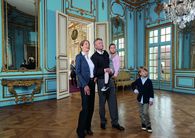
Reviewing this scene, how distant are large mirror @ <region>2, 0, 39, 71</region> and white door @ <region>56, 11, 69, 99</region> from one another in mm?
570

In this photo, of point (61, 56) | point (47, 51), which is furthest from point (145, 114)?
point (47, 51)

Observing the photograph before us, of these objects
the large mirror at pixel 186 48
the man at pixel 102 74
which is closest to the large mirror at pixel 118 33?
the large mirror at pixel 186 48

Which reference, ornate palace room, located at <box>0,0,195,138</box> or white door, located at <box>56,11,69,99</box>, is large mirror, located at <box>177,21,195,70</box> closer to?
ornate palace room, located at <box>0,0,195,138</box>

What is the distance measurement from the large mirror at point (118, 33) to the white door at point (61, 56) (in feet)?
7.91

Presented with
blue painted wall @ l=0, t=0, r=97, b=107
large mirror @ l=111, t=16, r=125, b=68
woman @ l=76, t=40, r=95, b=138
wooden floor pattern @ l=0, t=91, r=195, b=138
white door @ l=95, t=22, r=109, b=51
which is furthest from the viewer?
large mirror @ l=111, t=16, r=125, b=68

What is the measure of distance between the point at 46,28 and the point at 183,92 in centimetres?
511

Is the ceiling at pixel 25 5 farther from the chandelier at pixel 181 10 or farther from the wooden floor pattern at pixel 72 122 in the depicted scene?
the chandelier at pixel 181 10

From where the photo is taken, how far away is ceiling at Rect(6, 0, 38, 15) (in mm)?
4568

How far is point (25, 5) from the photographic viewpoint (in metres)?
4.77

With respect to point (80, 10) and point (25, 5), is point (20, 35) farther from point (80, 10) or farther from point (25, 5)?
point (80, 10)

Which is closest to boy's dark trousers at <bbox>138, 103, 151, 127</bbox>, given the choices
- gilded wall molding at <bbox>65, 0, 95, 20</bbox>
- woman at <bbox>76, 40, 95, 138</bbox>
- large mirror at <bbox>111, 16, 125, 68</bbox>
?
woman at <bbox>76, 40, 95, 138</bbox>

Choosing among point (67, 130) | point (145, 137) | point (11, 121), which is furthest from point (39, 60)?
point (145, 137)

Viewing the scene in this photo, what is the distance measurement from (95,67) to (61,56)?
2.86 m

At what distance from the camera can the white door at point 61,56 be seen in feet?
16.6
